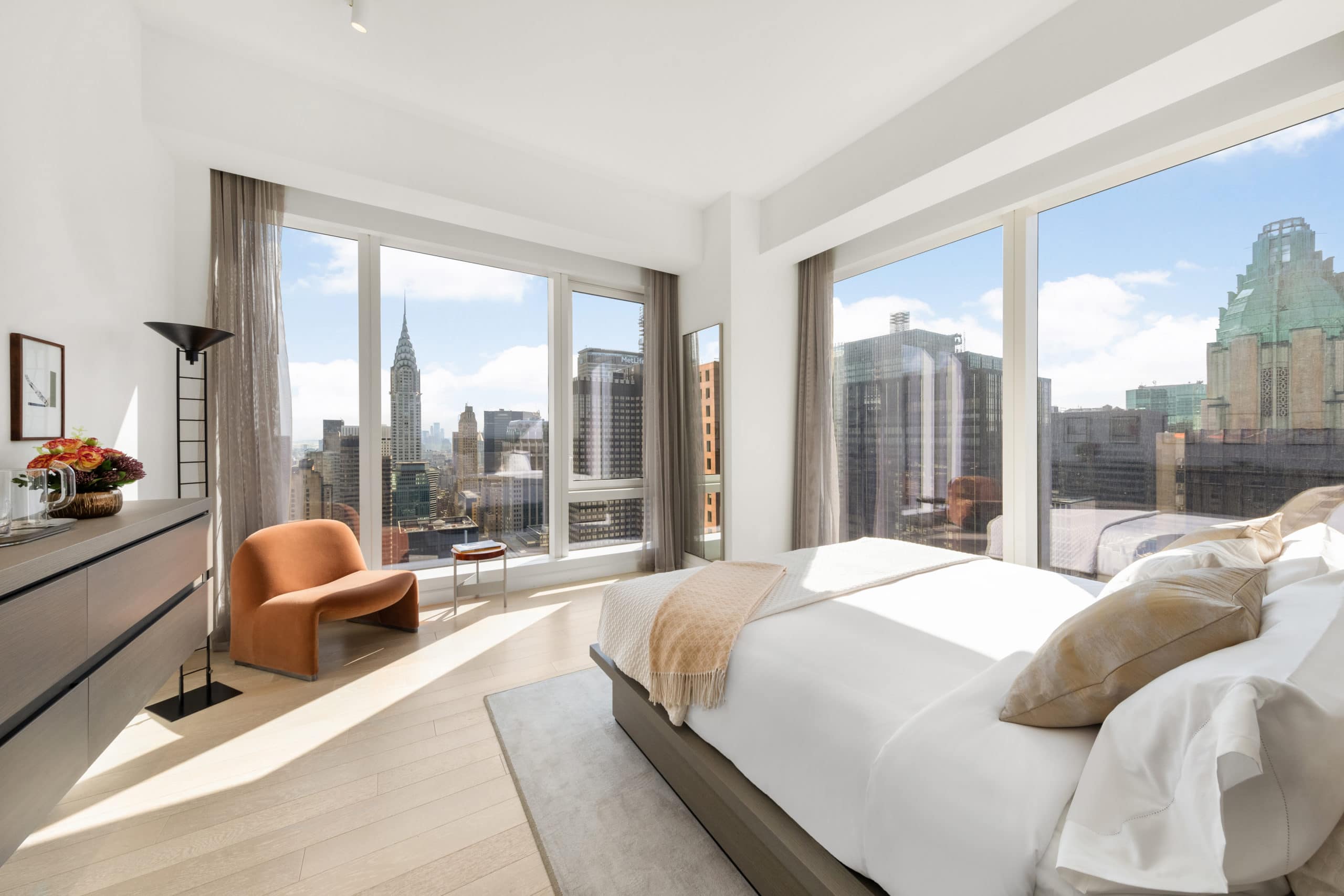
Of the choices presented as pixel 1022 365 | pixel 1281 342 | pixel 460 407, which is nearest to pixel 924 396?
pixel 1022 365

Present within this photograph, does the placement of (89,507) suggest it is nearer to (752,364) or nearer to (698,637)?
(698,637)

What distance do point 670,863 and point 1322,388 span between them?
304 cm

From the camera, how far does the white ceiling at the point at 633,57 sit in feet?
7.78

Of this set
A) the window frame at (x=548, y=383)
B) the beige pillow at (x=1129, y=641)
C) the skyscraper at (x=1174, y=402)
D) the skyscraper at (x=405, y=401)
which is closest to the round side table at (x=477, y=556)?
the window frame at (x=548, y=383)

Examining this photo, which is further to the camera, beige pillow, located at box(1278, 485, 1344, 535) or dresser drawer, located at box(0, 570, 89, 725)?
beige pillow, located at box(1278, 485, 1344, 535)

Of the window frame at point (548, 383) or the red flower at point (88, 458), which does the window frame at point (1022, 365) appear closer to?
the window frame at point (548, 383)

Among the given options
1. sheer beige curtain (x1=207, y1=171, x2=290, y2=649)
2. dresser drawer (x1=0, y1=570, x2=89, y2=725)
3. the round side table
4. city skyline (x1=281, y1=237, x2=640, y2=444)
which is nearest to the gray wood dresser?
dresser drawer (x1=0, y1=570, x2=89, y2=725)

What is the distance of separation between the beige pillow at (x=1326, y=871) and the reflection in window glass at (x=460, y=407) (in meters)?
4.09

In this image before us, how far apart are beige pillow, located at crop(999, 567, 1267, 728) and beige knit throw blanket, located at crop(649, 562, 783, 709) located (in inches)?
29.8

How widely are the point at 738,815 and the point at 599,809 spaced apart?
56 centimetres

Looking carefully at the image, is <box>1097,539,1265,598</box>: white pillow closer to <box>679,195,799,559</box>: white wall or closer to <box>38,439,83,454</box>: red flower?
<box>679,195,799,559</box>: white wall

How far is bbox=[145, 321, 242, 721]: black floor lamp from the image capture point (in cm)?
241

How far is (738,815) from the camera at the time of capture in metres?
1.39

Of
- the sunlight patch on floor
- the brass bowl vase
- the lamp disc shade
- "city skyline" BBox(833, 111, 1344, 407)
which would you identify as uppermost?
"city skyline" BBox(833, 111, 1344, 407)
